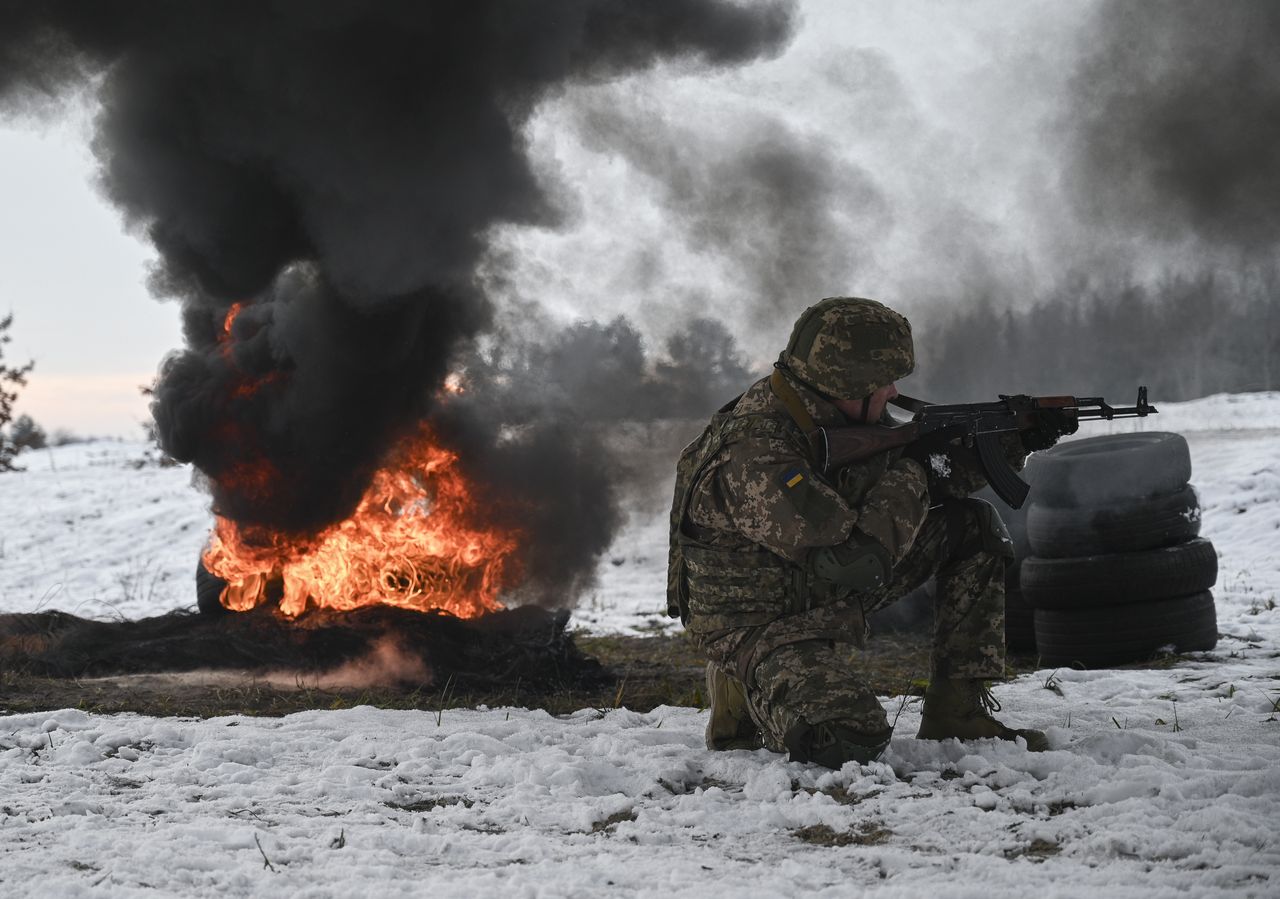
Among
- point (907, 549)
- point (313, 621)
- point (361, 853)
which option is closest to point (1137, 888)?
point (907, 549)

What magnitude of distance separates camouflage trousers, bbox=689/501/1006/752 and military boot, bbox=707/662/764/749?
0.03 m

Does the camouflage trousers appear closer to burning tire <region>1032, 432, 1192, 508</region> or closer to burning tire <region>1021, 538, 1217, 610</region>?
burning tire <region>1021, 538, 1217, 610</region>

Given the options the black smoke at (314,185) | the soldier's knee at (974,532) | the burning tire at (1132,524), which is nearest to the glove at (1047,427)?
the soldier's knee at (974,532)

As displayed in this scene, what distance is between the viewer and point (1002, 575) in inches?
167

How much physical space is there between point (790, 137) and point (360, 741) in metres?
5.53

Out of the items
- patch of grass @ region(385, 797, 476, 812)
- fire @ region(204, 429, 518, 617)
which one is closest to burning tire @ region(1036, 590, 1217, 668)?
fire @ region(204, 429, 518, 617)

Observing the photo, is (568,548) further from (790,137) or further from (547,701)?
(790,137)

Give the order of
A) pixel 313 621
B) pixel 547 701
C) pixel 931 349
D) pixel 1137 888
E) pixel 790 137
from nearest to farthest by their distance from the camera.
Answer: pixel 1137 888 → pixel 547 701 → pixel 313 621 → pixel 790 137 → pixel 931 349

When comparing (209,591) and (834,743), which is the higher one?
(209,591)

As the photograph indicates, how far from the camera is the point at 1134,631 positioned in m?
5.83

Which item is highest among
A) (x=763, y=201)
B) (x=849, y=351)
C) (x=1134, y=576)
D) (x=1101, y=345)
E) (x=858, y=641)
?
(x=763, y=201)

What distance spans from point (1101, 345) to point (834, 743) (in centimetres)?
608

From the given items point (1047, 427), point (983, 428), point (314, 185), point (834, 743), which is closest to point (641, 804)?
point (834, 743)

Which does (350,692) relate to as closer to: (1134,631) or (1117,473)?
(1134,631)
